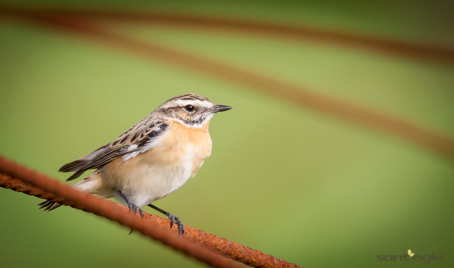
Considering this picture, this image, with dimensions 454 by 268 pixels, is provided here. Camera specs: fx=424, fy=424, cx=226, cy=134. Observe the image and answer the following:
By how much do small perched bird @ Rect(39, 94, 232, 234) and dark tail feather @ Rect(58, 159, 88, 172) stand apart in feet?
0.24

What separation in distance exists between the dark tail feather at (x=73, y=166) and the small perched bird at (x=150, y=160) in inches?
2.8

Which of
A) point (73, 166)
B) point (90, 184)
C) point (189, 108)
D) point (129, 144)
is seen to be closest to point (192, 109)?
point (189, 108)

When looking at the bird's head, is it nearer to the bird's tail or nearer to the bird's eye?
the bird's eye

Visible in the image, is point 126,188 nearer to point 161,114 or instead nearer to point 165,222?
point 161,114

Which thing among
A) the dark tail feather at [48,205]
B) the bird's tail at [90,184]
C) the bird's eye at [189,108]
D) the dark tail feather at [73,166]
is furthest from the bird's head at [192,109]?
the dark tail feather at [48,205]

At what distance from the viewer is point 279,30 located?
186 centimetres

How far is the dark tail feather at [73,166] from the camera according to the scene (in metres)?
1.46

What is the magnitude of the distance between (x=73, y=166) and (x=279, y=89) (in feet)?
3.20

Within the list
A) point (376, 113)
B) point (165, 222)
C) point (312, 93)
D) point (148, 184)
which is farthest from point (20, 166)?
point (376, 113)

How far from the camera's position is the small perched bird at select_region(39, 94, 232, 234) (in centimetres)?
184

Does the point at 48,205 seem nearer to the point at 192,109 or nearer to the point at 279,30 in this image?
the point at 192,109

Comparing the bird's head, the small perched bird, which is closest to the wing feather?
the small perched bird

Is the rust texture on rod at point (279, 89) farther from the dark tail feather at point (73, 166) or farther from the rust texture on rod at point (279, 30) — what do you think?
the dark tail feather at point (73, 166)

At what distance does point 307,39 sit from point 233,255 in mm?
1232
